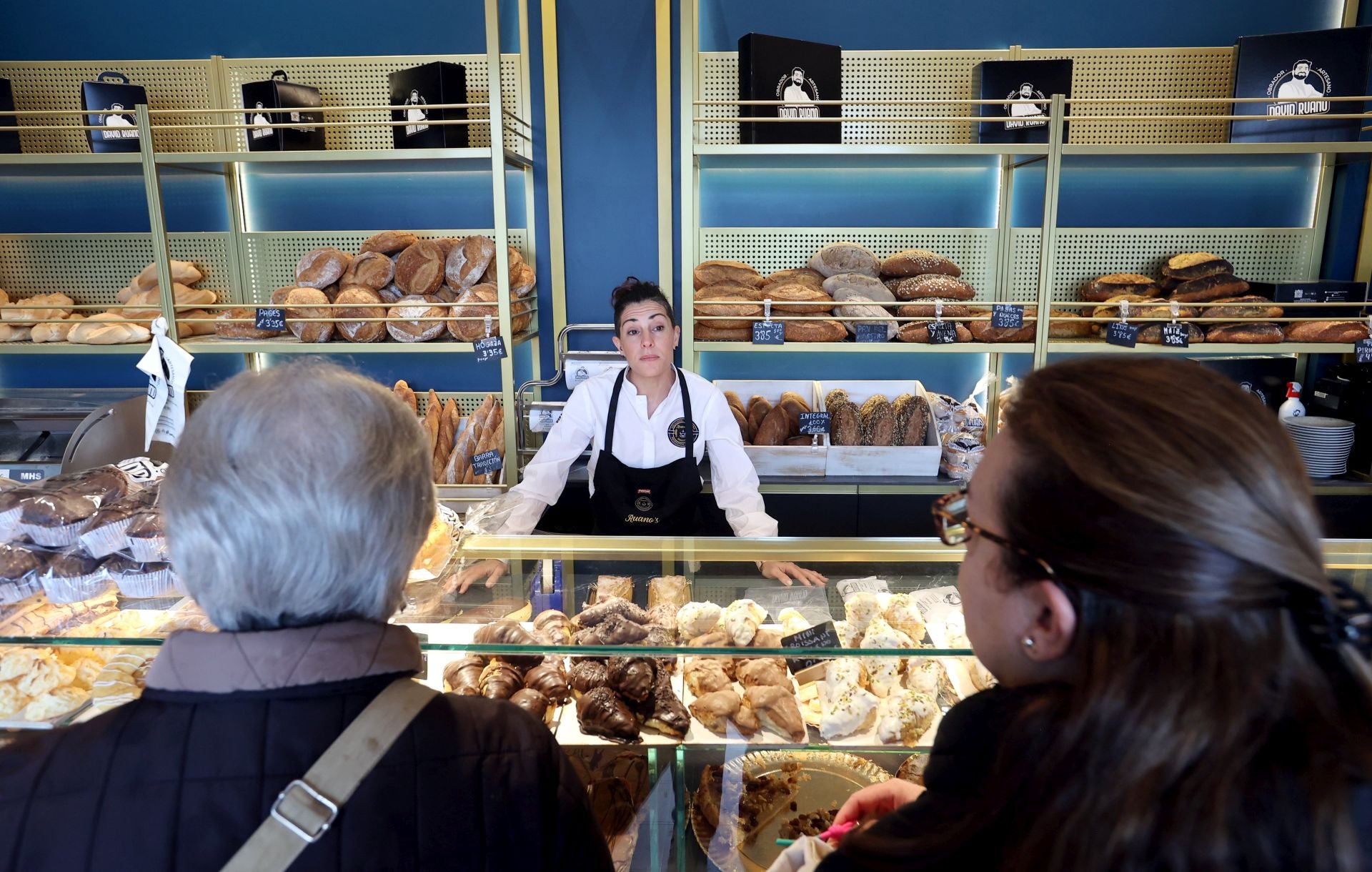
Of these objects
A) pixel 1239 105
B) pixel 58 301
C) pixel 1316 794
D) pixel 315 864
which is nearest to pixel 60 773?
pixel 315 864

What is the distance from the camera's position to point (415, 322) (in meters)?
3.40

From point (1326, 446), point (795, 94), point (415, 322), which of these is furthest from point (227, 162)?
point (1326, 446)

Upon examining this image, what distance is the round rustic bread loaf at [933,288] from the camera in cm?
356

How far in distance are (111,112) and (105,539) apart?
2610mm

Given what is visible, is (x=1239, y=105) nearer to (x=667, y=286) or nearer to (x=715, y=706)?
(x=667, y=286)

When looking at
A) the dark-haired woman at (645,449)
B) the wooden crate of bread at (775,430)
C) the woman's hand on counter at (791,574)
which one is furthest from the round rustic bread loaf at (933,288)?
the woman's hand on counter at (791,574)

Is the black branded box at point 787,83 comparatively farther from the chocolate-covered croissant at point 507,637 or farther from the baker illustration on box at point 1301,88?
the chocolate-covered croissant at point 507,637

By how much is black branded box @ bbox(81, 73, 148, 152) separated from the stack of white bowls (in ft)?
15.8

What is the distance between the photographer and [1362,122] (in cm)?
357

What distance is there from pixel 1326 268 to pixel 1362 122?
0.61 meters

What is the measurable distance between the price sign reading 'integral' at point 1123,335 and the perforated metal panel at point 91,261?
380 centimetres

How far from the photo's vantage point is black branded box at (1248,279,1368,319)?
3449mm

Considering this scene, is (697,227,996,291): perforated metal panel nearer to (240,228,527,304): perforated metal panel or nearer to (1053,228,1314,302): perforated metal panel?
(1053,228,1314,302): perforated metal panel

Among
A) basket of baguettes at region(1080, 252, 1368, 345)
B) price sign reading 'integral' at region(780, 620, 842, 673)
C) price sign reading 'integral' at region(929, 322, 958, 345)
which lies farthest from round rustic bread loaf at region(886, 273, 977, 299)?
price sign reading 'integral' at region(780, 620, 842, 673)
